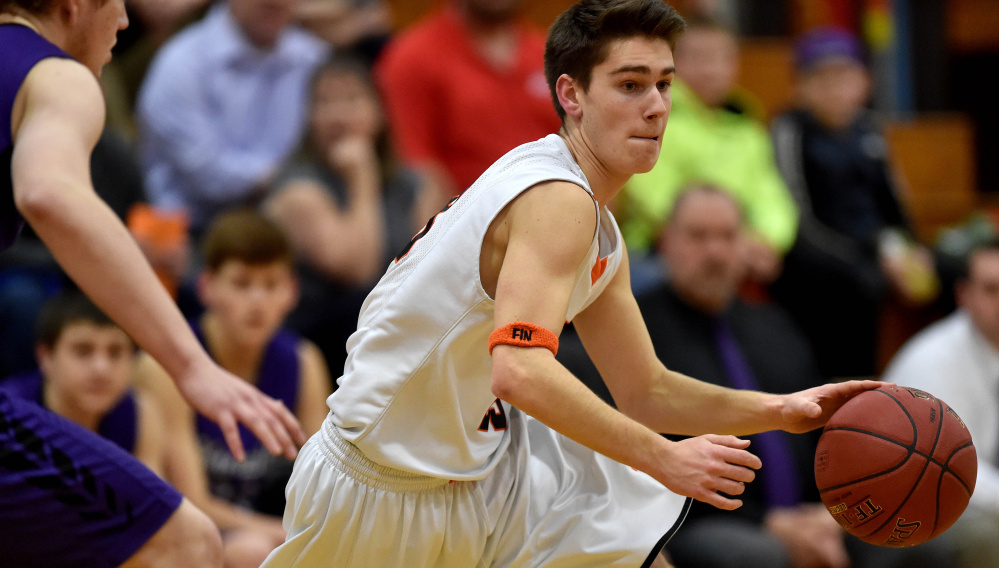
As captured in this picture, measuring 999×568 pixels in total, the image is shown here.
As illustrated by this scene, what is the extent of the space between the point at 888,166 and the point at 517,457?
5731 millimetres

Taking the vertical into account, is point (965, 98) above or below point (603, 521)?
above

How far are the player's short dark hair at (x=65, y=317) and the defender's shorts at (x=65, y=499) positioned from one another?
194 centimetres

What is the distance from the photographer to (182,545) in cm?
267

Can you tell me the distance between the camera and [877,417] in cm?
279

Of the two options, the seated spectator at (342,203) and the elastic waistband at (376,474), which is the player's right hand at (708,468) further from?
the seated spectator at (342,203)

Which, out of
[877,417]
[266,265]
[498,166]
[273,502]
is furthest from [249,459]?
[877,417]

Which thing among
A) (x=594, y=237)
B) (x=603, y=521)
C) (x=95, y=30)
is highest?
(x=95, y=30)

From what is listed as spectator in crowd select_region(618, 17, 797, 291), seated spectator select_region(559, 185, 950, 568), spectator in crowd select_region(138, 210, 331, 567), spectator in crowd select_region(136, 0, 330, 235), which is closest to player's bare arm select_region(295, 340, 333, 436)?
spectator in crowd select_region(138, 210, 331, 567)

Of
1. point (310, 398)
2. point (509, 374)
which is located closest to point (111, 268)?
point (509, 374)

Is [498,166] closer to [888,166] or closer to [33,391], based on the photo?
[33,391]

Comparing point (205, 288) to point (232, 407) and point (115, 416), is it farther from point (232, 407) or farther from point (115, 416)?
point (232, 407)

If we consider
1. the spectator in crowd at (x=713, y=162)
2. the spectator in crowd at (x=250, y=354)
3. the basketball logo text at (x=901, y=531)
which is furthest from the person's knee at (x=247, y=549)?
the spectator in crowd at (x=713, y=162)

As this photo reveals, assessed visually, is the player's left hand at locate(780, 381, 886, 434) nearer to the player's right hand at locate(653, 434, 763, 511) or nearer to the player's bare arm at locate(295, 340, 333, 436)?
the player's right hand at locate(653, 434, 763, 511)

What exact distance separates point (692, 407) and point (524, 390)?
3.00ft
